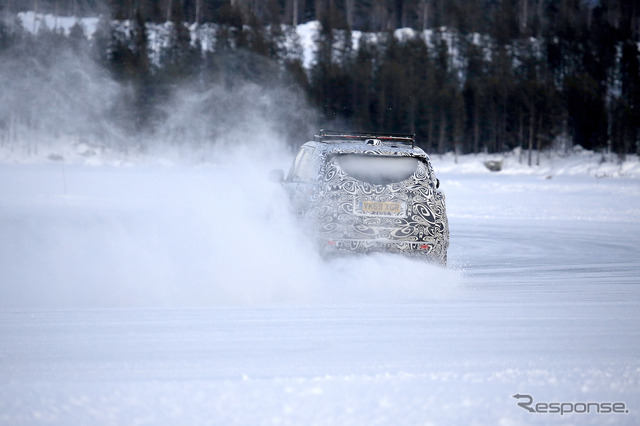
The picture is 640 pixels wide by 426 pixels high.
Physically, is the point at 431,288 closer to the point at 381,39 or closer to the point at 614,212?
the point at 614,212

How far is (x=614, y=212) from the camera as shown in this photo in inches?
778

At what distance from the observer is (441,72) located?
7912 cm

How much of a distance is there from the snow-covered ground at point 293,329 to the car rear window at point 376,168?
92 cm

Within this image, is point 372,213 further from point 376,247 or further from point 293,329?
point 293,329

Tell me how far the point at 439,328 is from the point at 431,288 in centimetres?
205

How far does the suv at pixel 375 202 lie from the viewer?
8.37 metres

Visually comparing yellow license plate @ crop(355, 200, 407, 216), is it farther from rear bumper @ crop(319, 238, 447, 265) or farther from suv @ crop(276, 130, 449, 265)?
rear bumper @ crop(319, 238, 447, 265)

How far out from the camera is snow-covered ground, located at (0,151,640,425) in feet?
14.7

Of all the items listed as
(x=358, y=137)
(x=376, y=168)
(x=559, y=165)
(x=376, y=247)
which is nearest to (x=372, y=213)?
(x=376, y=247)

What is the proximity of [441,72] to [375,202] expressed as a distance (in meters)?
73.4

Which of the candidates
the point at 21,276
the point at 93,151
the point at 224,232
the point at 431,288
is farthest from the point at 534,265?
the point at 93,151

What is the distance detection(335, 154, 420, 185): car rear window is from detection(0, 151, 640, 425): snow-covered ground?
92 cm

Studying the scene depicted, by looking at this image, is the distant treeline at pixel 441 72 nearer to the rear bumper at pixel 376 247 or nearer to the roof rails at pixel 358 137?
the roof rails at pixel 358 137

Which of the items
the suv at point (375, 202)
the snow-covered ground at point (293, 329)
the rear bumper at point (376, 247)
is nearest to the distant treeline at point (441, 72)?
the snow-covered ground at point (293, 329)
